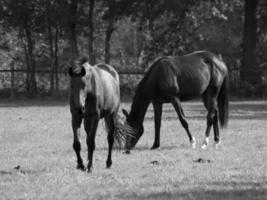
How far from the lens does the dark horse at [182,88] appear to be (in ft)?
46.0

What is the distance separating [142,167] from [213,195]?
2.84 m

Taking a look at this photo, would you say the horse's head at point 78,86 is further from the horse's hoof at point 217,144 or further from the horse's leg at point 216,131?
the horse's leg at point 216,131

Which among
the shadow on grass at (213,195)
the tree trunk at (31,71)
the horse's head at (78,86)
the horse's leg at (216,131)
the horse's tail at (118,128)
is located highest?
the horse's head at (78,86)

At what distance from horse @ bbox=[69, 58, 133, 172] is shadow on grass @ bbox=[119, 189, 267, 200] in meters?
2.12

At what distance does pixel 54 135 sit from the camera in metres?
16.6

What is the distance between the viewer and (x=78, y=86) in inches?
377

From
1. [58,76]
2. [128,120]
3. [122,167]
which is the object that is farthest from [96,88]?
[58,76]

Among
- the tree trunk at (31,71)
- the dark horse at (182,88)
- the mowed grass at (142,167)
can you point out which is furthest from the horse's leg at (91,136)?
the tree trunk at (31,71)

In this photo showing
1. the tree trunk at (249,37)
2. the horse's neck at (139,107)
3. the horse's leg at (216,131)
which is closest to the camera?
the horse's neck at (139,107)

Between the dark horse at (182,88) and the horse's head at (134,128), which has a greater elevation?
the dark horse at (182,88)

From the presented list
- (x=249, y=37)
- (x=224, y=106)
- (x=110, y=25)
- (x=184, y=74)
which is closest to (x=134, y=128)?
(x=184, y=74)

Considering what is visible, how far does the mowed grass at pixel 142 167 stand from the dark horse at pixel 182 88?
515mm

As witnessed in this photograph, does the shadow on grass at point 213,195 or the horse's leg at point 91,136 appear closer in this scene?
the shadow on grass at point 213,195

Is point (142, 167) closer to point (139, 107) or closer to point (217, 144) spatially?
point (139, 107)
